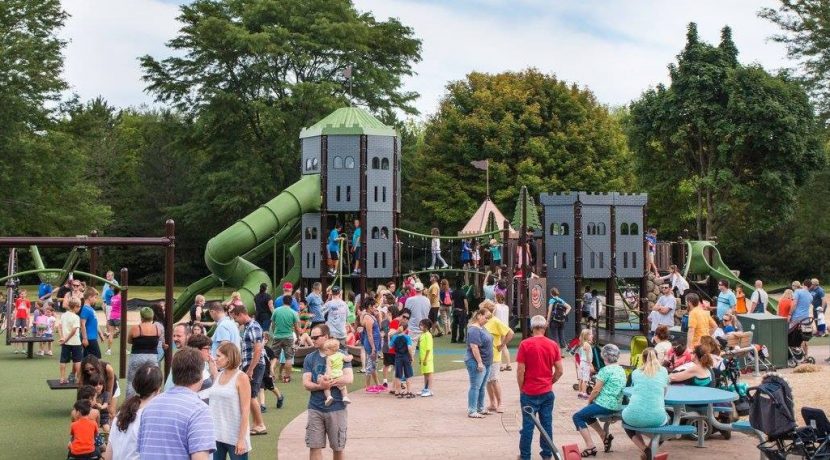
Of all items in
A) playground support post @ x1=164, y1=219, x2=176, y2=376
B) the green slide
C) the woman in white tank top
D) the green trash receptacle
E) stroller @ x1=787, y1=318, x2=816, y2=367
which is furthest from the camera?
the green slide

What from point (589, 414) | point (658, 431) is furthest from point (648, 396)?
point (589, 414)

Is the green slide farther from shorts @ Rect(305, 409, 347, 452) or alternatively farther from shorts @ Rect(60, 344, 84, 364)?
shorts @ Rect(305, 409, 347, 452)

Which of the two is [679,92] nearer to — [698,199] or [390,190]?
[698,199]

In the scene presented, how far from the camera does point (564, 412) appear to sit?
1520 cm

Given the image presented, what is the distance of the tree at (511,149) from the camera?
4775 cm

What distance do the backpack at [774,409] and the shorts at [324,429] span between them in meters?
4.21

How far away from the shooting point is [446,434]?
13.5 metres

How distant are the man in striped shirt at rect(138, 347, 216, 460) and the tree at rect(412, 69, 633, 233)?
40962 millimetres

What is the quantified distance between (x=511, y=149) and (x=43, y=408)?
3538 cm

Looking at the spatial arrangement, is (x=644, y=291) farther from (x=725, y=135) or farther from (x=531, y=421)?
(x=725, y=135)

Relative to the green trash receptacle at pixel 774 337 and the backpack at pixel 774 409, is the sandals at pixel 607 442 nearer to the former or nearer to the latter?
the backpack at pixel 774 409

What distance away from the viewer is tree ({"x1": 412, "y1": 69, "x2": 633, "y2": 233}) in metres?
47.8

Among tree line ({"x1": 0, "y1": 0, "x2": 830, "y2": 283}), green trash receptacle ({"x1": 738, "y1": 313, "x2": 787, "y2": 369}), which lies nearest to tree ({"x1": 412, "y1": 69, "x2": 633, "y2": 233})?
tree line ({"x1": 0, "y1": 0, "x2": 830, "y2": 283})

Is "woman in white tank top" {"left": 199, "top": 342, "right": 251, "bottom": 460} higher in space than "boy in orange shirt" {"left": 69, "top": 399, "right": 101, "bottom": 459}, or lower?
higher
